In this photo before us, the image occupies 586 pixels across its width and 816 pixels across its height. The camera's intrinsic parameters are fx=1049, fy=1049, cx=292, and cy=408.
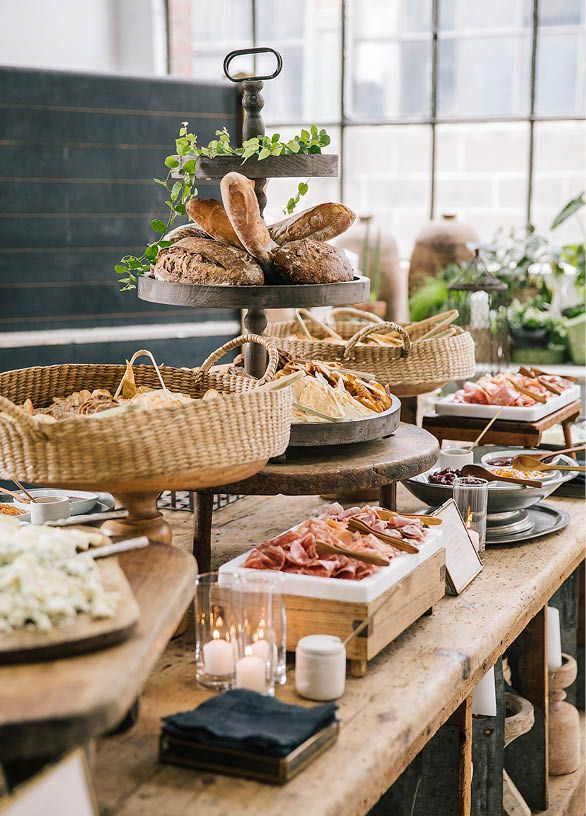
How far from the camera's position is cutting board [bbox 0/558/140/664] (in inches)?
44.5

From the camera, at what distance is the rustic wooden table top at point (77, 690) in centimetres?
100

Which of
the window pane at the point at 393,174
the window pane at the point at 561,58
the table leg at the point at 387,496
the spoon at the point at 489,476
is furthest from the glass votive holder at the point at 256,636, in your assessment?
the window pane at the point at 561,58

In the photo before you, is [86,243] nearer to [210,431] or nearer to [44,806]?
[210,431]

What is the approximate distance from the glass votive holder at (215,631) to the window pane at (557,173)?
17.1 ft

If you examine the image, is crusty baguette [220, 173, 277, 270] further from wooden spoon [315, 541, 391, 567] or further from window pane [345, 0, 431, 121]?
window pane [345, 0, 431, 121]

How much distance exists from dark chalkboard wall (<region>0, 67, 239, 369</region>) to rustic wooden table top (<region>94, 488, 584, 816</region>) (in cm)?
297

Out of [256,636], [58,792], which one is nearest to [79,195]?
[256,636]

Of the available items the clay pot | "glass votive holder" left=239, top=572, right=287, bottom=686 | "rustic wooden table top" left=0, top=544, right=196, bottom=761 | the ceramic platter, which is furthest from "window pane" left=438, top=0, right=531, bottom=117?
"rustic wooden table top" left=0, top=544, right=196, bottom=761

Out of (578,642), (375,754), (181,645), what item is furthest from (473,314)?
(375,754)

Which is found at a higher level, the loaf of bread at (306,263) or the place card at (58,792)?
the loaf of bread at (306,263)

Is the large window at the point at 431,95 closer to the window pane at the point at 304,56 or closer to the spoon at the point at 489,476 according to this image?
the window pane at the point at 304,56

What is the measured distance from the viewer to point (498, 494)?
2336 millimetres

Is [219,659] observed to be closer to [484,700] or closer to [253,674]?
[253,674]

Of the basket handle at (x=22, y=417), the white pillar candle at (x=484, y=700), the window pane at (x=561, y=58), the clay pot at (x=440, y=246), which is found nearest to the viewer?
the basket handle at (x=22, y=417)
